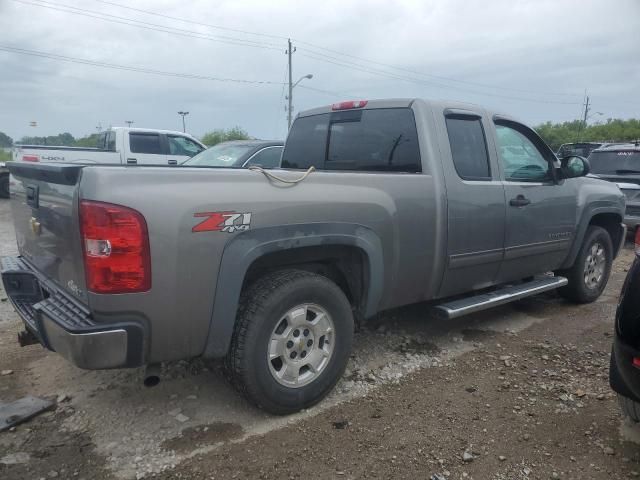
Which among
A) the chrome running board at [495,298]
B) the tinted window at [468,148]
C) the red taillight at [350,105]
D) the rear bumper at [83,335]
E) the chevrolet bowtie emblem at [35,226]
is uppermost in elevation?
the red taillight at [350,105]

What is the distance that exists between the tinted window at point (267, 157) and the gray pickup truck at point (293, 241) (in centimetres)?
330

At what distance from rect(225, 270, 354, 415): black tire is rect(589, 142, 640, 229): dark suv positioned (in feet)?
25.2

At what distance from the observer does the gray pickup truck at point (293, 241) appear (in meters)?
2.40

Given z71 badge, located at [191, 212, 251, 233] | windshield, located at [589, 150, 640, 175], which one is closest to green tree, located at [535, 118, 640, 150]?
windshield, located at [589, 150, 640, 175]

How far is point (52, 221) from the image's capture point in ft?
8.93

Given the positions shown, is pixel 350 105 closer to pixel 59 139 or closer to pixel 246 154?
pixel 246 154

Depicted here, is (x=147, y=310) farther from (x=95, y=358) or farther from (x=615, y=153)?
(x=615, y=153)

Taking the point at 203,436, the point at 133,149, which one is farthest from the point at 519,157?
the point at 133,149

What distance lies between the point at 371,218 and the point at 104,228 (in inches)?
62.9

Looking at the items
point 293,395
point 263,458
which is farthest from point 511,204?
point 263,458

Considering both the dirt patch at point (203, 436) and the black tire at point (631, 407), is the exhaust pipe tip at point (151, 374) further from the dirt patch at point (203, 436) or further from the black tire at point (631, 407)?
the black tire at point (631, 407)

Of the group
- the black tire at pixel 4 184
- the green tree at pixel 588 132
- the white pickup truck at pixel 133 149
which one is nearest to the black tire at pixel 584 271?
the white pickup truck at pixel 133 149

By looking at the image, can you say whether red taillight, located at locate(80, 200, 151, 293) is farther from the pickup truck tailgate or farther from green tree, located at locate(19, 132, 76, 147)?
green tree, located at locate(19, 132, 76, 147)

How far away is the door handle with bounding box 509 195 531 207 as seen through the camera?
4.18m
